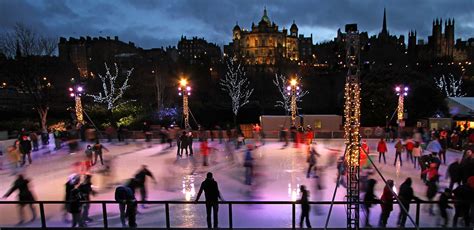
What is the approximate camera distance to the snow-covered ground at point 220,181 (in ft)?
25.5

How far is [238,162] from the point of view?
14656 mm

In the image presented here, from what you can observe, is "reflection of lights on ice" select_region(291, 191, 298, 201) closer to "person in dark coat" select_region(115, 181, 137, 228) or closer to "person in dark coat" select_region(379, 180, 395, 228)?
"person in dark coat" select_region(379, 180, 395, 228)

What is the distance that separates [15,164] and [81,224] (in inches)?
360

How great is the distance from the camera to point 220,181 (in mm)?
11523

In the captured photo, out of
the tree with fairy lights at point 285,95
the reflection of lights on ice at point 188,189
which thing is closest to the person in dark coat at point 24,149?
the reflection of lights on ice at point 188,189

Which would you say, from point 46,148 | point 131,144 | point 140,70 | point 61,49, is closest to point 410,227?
point 131,144

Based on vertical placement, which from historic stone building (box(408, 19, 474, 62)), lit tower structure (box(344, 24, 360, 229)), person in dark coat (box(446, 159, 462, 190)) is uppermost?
historic stone building (box(408, 19, 474, 62))

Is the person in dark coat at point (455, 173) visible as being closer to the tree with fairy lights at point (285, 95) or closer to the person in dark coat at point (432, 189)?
the person in dark coat at point (432, 189)

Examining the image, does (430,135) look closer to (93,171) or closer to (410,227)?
(410,227)

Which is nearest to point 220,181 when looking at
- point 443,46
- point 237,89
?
point 237,89

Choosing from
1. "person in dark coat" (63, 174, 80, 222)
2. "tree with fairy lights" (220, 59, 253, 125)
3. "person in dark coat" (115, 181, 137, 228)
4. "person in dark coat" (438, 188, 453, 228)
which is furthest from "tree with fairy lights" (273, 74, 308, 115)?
"person in dark coat" (115, 181, 137, 228)

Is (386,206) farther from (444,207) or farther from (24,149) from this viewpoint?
(24,149)

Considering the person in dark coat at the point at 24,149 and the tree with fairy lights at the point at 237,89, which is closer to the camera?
the person in dark coat at the point at 24,149

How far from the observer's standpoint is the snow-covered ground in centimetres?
776
